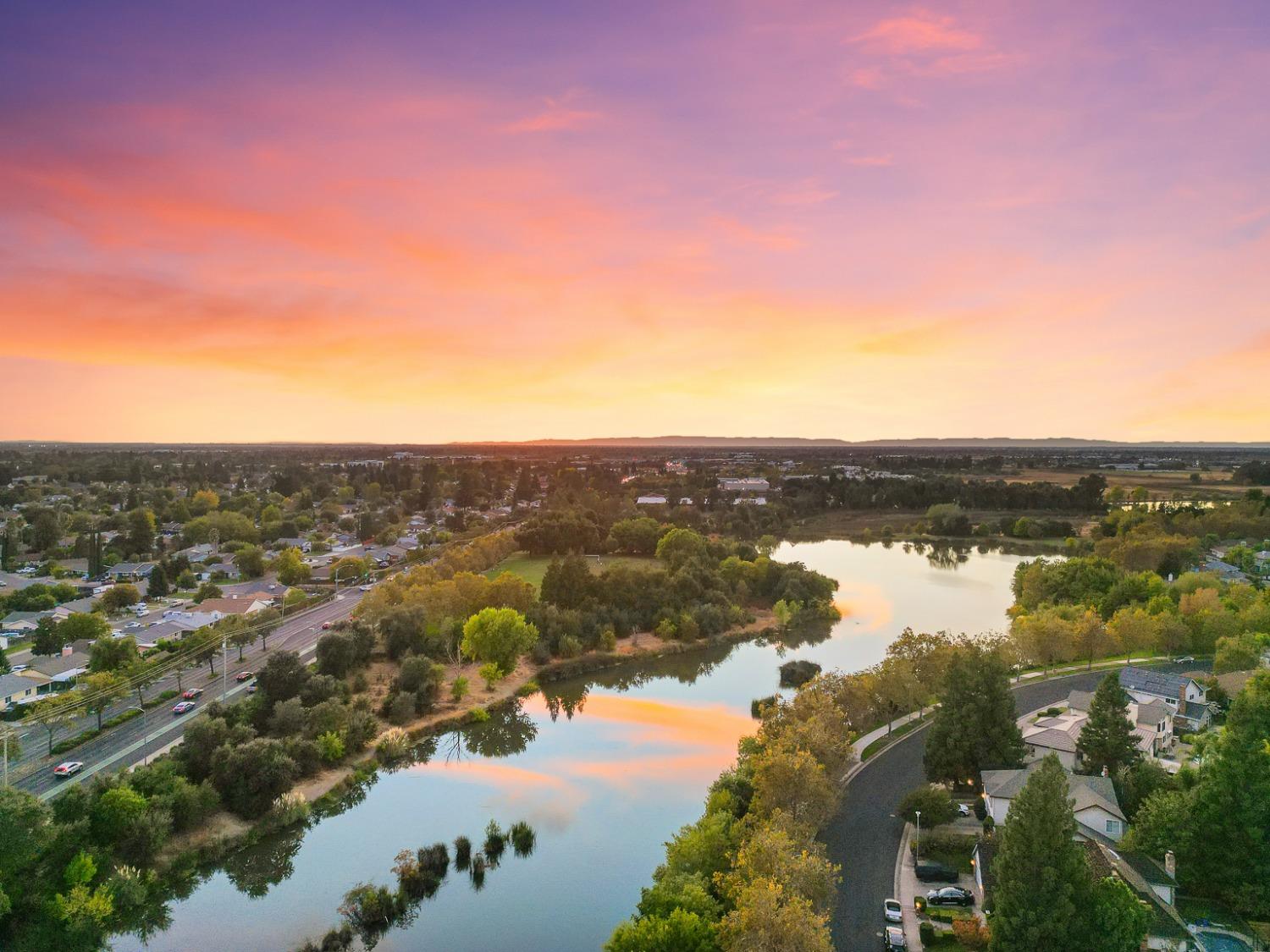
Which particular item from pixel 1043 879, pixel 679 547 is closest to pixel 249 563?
pixel 679 547

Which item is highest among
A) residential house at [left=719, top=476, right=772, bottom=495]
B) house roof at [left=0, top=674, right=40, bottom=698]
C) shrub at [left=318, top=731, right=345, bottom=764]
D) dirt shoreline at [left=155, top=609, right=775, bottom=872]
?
residential house at [left=719, top=476, right=772, bottom=495]

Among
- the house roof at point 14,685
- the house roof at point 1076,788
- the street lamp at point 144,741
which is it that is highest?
the house roof at point 1076,788

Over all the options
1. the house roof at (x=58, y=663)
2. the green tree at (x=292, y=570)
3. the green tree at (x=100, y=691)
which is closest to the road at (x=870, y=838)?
the green tree at (x=100, y=691)

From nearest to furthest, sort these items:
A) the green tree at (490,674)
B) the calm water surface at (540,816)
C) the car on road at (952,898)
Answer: the car on road at (952,898)
the calm water surface at (540,816)
the green tree at (490,674)

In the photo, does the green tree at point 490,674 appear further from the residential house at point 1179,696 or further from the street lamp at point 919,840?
the residential house at point 1179,696

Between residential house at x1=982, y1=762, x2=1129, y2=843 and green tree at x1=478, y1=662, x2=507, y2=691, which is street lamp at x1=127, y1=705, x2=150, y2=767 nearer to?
green tree at x1=478, y1=662, x2=507, y2=691

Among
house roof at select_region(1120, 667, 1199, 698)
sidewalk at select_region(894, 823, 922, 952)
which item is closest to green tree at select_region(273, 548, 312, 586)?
sidewalk at select_region(894, 823, 922, 952)
